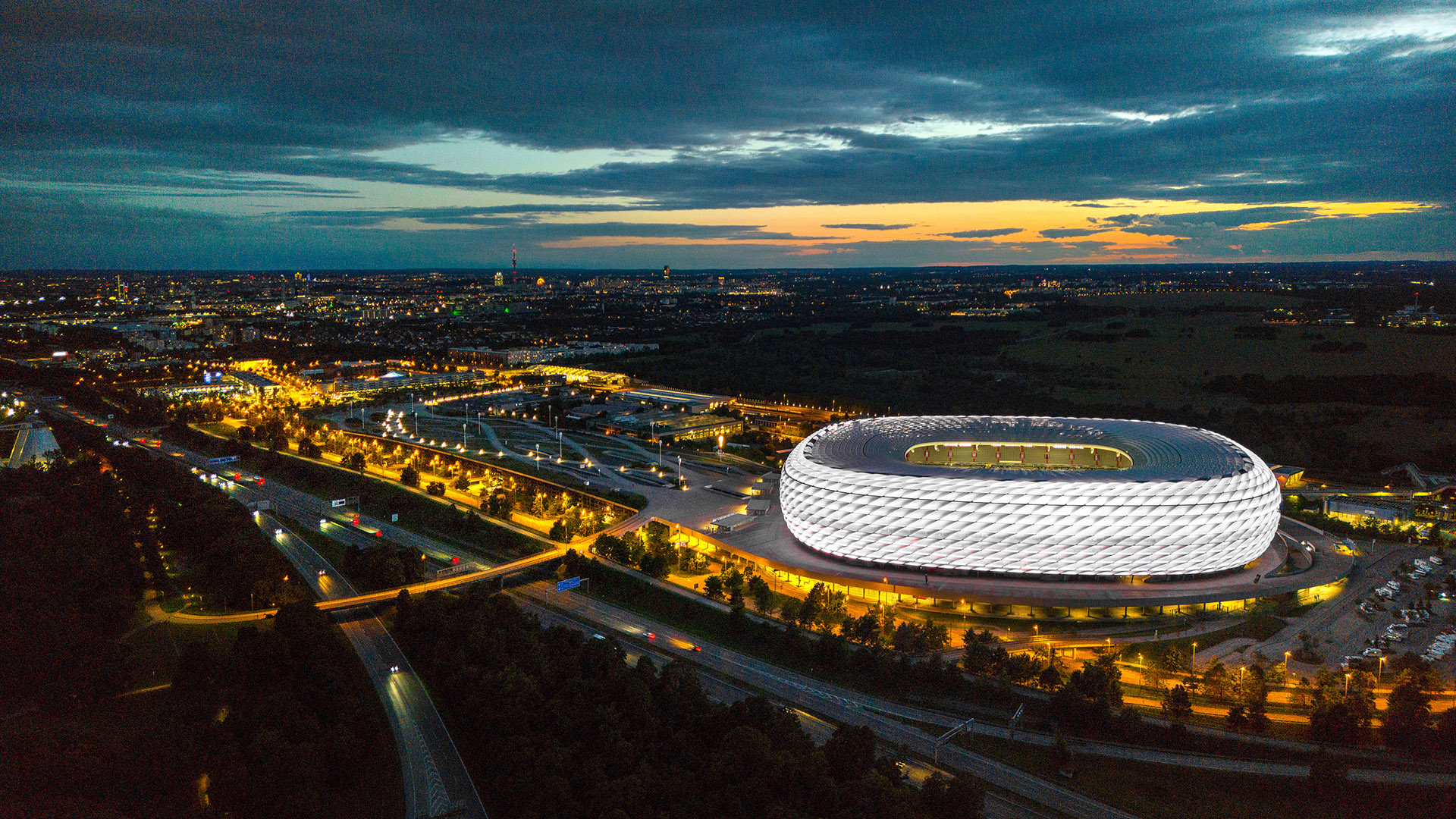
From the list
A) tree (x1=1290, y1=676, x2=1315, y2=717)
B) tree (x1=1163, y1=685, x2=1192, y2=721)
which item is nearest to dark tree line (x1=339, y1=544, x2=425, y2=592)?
tree (x1=1163, y1=685, x2=1192, y2=721)

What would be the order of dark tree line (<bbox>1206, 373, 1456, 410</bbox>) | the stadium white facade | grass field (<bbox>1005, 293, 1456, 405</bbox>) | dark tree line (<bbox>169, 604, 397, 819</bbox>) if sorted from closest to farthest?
dark tree line (<bbox>169, 604, 397, 819</bbox>), the stadium white facade, dark tree line (<bbox>1206, 373, 1456, 410</bbox>), grass field (<bbox>1005, 293, 1456, 405</bbox>)

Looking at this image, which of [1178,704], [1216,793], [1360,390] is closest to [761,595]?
[1178,704]

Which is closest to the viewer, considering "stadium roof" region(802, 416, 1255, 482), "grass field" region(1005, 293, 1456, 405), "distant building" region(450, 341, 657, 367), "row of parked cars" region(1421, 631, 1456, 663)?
"row of parked cars" region(1421, 631, 1456, 663)

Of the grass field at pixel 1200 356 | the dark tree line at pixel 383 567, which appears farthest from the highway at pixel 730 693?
the grass field at pixel 1200 356

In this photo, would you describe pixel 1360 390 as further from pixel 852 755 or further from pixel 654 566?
pixel 852 755

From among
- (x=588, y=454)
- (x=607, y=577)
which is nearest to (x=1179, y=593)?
(x=607, y=577)

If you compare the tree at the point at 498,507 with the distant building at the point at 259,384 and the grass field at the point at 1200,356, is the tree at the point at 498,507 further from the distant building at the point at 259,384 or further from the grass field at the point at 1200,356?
the grass field at the point at 1200,356

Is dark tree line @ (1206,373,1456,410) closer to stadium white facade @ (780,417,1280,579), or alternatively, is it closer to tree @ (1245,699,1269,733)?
stadium white facade @ (780,417,1280,579)
